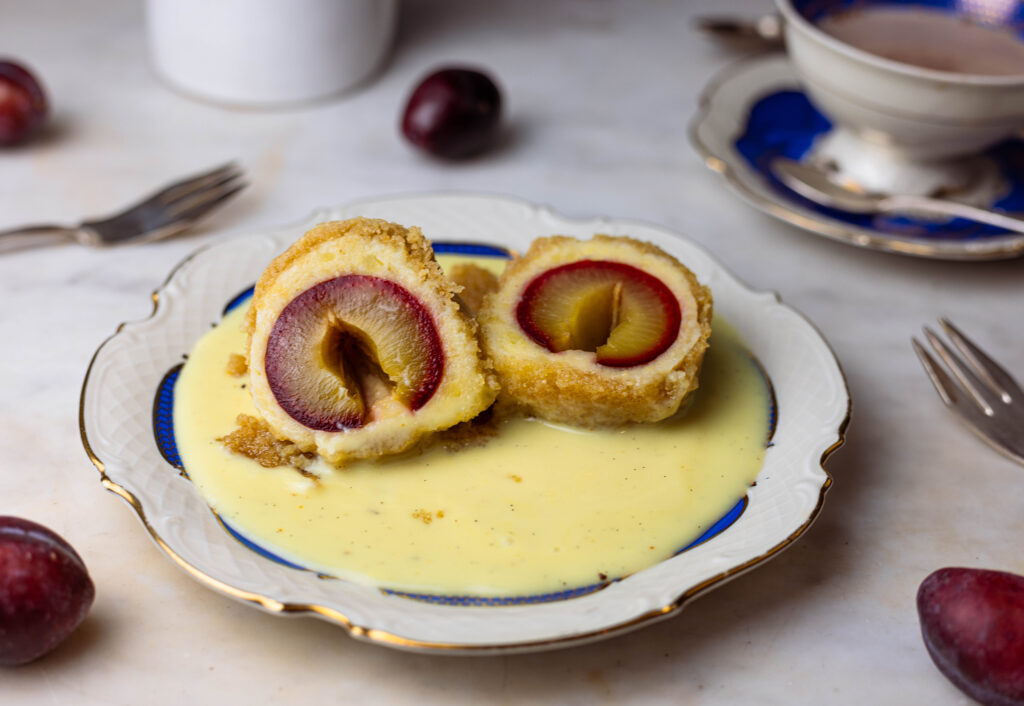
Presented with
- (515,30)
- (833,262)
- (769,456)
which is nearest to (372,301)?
(769,456)

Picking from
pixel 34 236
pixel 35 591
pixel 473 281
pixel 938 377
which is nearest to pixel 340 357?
pixel 473 281

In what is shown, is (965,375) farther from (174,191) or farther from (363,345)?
(174,191)

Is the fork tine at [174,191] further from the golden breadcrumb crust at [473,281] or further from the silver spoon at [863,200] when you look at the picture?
the silver spoon at [863,200]

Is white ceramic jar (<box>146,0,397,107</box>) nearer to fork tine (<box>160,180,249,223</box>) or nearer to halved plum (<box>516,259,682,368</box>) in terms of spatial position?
fork tine (<box>160,180,249,223</box>)

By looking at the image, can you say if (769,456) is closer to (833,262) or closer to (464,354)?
(464,354)

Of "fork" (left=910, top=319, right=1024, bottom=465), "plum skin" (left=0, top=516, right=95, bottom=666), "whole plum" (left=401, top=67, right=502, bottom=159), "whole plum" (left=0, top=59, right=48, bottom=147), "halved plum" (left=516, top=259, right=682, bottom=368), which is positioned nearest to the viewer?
"plum skin" (left=0, top=516, right=95, bottom=666)

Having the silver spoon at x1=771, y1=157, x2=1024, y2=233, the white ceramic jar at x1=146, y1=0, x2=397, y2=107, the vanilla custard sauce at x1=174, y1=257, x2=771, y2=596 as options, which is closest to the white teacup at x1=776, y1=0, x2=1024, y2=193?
the silver spoon at x1=771, y1=157, x2=1024, y2=233

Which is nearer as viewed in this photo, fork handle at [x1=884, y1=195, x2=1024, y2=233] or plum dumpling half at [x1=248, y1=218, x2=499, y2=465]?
plum dumpling half at [x1=248, y1=218, x2=499, y2=465]
